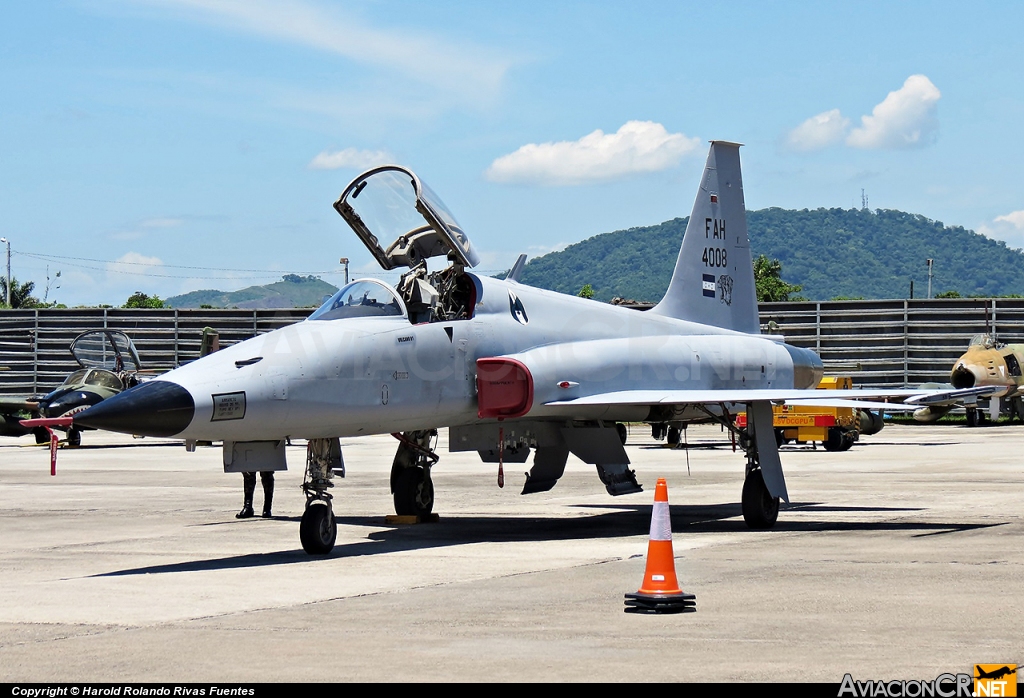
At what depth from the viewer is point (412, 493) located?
631 inches

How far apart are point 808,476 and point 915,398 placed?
9976mm

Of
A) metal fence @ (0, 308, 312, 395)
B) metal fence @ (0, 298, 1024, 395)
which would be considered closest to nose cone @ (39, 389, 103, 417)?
metal fence @ (0, 298, 1024, 395)

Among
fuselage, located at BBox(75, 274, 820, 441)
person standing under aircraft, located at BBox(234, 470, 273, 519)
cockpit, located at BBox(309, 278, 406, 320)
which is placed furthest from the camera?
person standing under aircraft, located at BBox(234, 470, 273, 519)

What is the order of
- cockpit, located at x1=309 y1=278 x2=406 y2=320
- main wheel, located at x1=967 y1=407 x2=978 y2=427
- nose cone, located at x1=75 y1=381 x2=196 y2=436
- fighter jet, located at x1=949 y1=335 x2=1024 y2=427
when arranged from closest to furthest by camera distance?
nose cone, located at x1=75 y1=381 x2=196 y2=436
cockpit, located at x1=309 y1=278 x2=406 y2=320
fighter jet, located at x1=949 y1=335 x2=1024 y2=427
main wheel, located at x1=967 y1=407 x2=978 y2=427

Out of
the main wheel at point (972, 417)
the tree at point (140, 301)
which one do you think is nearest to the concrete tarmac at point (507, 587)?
the main wheel at point (972, 417)

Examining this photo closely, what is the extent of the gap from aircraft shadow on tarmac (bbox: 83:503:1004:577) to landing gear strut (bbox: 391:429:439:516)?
323 mm

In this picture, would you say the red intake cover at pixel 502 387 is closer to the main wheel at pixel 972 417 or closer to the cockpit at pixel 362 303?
the cockpit at pixel 362 303

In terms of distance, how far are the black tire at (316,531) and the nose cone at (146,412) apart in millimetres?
1963

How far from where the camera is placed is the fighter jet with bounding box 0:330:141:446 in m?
33.2

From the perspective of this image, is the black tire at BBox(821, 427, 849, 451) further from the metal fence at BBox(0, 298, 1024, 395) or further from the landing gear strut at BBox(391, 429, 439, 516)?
the landing gear strut at BBox(391, 429, 439, 516)

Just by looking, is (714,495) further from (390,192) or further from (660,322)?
(390,192)

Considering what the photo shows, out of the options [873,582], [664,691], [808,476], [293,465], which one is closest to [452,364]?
[873,582]

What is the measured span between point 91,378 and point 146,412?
85.5ft

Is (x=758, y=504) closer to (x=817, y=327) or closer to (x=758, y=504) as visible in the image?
(x=758, y=504)
